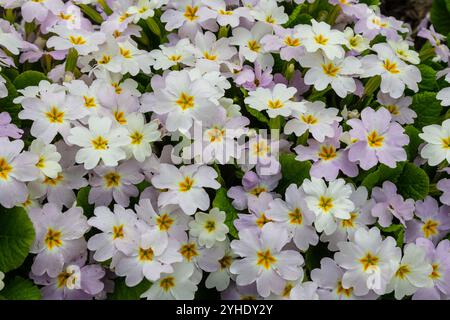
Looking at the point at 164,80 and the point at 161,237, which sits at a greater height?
the point at 164,80

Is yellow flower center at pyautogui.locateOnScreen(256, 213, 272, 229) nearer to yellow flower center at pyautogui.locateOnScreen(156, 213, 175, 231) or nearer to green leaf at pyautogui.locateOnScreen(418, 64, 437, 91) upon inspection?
yellow flower center at pyautogui.locateOnScreen(156, 213, 175, 231)

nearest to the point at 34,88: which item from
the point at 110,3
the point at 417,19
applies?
the point at 110,3

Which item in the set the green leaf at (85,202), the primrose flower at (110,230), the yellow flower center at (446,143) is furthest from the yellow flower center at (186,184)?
the yellow flower center at (446,143)

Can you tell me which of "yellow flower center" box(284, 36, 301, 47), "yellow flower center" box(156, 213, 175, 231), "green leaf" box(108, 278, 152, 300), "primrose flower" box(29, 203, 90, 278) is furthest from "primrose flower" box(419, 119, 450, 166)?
"primrose flower" box(29, 203, 90, 278)

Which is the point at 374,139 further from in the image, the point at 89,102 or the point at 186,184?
the point at 89,102

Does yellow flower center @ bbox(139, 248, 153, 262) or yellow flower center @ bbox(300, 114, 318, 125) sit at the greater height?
yellow flower center @ bbox(300, 114, 318, 125)
